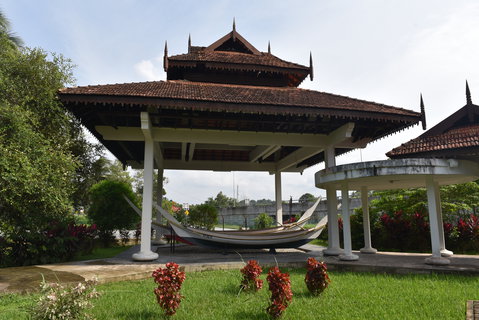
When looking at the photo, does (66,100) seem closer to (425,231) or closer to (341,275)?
(341,275)

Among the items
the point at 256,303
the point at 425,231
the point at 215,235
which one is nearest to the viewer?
the point at 256,303

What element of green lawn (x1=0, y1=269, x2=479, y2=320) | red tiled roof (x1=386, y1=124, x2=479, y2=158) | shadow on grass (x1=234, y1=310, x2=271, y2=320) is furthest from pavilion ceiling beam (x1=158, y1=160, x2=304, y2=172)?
shadow on grass (x1=234, y1=310, x2=271, y2=320)

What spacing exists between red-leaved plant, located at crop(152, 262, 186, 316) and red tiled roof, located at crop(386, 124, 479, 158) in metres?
6.55

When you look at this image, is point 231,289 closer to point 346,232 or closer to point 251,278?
point 251,278

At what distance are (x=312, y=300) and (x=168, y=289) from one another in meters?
2.07

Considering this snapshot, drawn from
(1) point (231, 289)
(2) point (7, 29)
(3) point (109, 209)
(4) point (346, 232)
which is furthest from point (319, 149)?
(2) point (7, 29)

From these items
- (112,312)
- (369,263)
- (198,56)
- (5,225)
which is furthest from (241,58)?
(112,312)

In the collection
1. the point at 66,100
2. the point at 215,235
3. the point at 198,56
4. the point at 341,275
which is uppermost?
the point at 198,56

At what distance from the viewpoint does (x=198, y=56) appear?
10781 mm

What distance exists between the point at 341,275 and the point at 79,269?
5.35 metres

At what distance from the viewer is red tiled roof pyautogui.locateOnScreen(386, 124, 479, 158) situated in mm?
7133

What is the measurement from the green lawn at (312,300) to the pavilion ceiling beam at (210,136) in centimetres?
381

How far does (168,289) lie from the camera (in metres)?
3.79

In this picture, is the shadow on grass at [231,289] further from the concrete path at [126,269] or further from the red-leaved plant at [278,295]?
the concrete path at [126,269]
